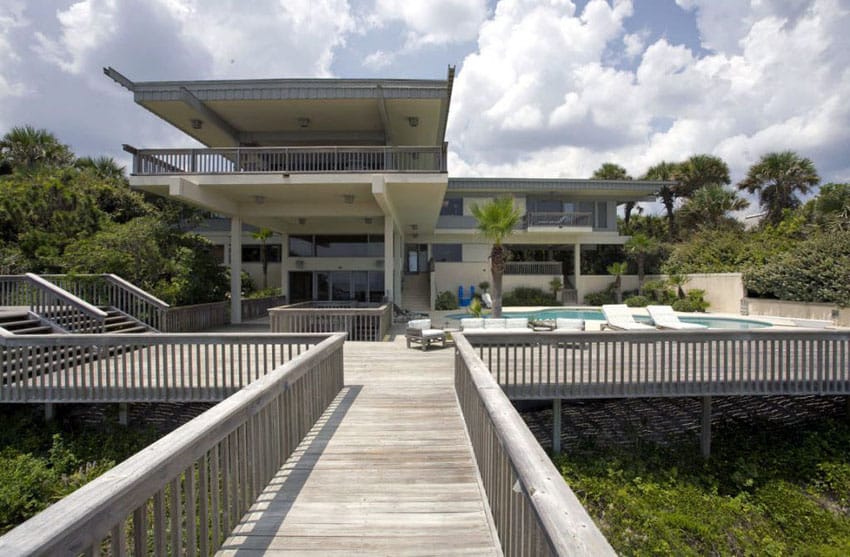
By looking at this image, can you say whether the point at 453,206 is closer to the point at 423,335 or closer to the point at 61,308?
the point at 423,335

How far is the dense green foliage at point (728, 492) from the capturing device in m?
5.12

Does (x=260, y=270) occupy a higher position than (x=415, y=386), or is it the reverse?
(x=260, y=270)

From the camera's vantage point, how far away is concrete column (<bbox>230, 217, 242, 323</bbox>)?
14.4 meters

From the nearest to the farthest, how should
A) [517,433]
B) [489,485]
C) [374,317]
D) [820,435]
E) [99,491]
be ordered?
1. [99,491]
2. [517,433]
3. [489,485]
4. [820,435]
5. [374,317]

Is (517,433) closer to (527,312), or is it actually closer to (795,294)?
(527,312)

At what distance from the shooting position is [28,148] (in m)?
19.8

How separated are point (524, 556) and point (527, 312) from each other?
19039mm

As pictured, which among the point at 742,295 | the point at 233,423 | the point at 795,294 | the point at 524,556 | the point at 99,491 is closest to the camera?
the point at 99,491

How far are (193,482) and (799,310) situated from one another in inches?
876

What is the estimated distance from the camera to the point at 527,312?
20.6 meters

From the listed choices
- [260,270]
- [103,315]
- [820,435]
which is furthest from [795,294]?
[260,270]

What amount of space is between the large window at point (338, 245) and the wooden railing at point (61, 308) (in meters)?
10.4

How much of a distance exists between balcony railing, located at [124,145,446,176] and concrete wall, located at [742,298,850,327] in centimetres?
1630

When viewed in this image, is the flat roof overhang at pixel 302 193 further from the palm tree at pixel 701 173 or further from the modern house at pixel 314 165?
the palm tree at pixel 701 173
